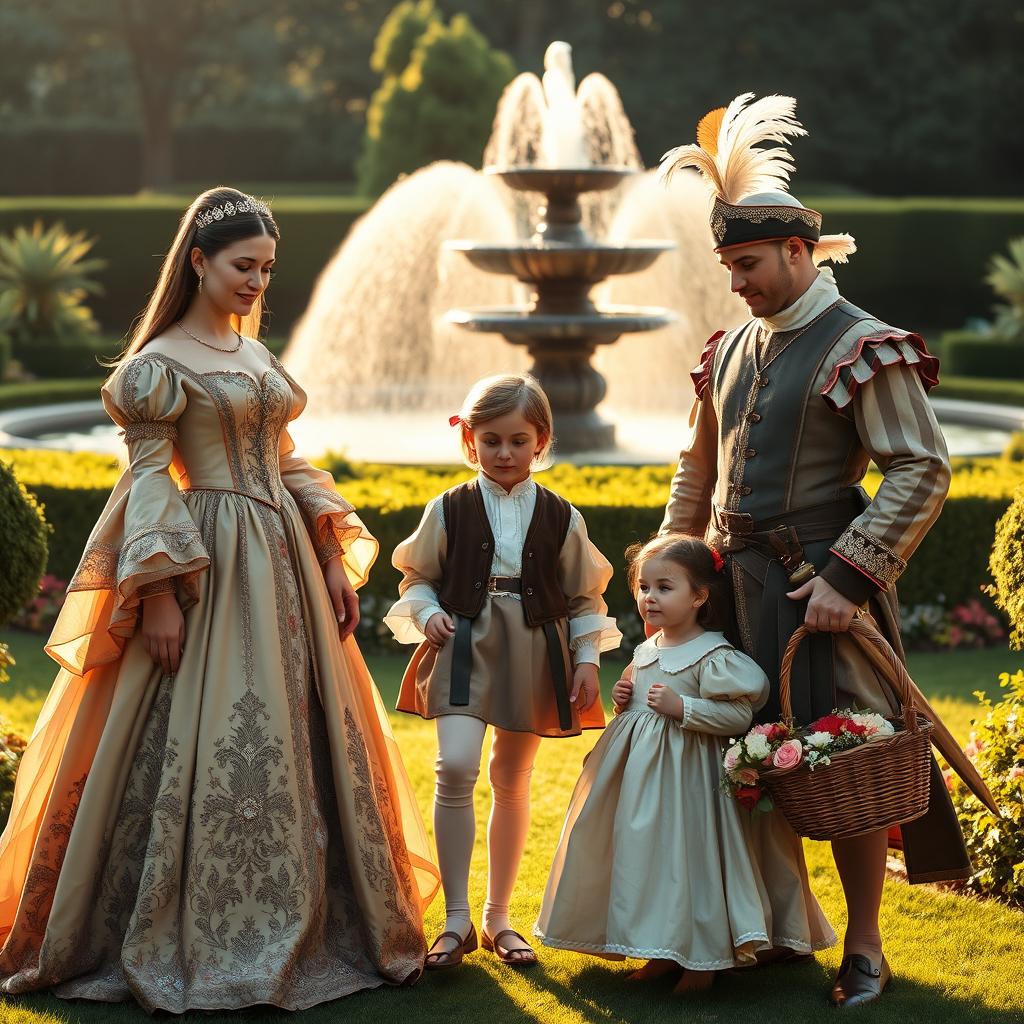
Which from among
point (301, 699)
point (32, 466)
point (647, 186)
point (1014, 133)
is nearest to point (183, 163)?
point (1014, 133)

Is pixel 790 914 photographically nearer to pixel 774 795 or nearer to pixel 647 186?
pixel 774 795

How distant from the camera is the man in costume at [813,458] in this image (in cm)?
321

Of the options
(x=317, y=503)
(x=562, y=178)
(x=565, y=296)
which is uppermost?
(x=562, y=178)

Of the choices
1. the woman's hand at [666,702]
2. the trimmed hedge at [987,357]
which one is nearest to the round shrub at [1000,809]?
the woman's hand at [666,702]

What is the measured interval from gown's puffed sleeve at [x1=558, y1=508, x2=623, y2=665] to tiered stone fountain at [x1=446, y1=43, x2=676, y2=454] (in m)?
5.47

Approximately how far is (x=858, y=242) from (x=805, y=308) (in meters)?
17.1

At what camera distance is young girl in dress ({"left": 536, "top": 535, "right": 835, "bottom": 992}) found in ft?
10.8

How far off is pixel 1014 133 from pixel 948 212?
31.9ft

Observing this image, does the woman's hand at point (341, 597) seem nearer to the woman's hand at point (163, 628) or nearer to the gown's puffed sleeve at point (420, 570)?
the gown's puffed sleeve at point (420, 570)

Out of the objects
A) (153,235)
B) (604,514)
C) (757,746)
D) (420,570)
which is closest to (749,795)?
(757,746)

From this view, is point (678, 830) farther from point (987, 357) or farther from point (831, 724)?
point (987, 357)

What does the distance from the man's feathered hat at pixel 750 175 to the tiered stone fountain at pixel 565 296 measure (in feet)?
18.2

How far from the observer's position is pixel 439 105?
1989 centimetres

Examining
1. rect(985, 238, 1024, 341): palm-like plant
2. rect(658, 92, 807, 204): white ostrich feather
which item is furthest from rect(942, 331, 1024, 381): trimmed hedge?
rect(658, 92, 807, 204): white ostrich feather
